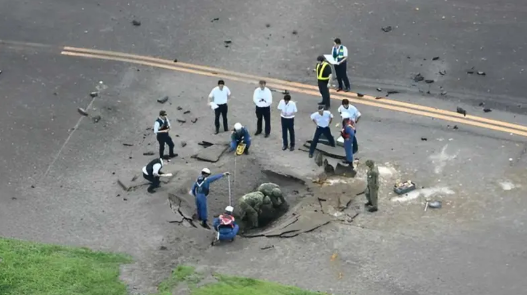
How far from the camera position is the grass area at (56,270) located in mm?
17734

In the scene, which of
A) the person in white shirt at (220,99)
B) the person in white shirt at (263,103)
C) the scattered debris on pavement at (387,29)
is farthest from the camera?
the scattered debris on pavement at (387,29)

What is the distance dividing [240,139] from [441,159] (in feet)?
15.8

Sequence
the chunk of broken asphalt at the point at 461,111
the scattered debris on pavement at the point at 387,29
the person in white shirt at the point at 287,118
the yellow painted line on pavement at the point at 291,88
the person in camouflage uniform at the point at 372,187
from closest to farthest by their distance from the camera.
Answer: the person in camouflage uniform at the point at 372,187, the person in white shirt at the point at 287,118, the yellow painted line on pavement at the point at 291,88, the chunk of broken asphalt at the point at 461,111, the scattered debris on pavement at the point at 387,29

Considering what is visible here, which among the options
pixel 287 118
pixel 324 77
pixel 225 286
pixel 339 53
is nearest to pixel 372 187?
pixel 287 118

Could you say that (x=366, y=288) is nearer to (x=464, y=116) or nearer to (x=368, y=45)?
(x=464, y=116)

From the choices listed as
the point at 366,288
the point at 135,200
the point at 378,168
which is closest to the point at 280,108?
the point at 378,168

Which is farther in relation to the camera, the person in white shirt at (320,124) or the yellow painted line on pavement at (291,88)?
the yellow painted line on pavement at (291,88)

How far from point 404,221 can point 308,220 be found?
2.08 metres

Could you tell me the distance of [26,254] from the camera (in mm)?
18797

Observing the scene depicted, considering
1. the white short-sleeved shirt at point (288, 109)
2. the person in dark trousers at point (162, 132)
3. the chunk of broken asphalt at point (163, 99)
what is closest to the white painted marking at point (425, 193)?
the white short-sleeved shirt at point (288, 109)

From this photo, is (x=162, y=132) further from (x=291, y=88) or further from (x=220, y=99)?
(x=291, y=88)

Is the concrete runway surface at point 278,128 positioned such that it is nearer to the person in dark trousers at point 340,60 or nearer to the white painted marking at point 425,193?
the white painted marking at point 425,193

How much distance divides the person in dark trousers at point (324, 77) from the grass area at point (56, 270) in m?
7.61

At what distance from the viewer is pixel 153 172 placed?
2097 centimetres
